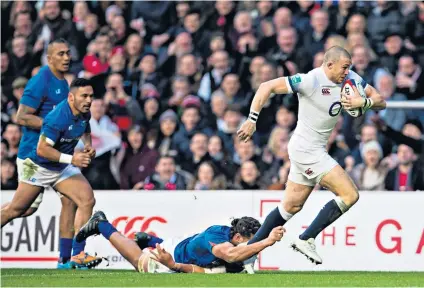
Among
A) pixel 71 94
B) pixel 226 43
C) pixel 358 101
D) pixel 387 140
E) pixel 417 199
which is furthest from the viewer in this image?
pixel 226 43

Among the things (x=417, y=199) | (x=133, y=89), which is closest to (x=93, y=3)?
(x=133, y=89)

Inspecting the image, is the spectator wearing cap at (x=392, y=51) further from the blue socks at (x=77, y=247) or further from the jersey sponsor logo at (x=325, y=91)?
the blue socks at (x=77, y=247)

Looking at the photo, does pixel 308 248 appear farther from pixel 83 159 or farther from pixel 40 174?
pixel 40 174

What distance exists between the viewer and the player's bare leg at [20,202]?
1353 cm

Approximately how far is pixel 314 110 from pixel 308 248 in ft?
4.71

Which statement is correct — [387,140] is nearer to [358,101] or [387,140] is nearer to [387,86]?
[387,86]

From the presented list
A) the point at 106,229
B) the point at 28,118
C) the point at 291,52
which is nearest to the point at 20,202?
the point at 28,118

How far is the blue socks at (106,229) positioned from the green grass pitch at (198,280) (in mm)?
422

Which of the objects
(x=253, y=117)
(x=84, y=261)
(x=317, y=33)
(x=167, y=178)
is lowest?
(x=84, y=261)

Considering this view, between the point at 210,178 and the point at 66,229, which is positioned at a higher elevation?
the point at 210,178

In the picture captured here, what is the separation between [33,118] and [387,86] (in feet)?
17.1

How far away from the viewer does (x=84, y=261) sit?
533 inches

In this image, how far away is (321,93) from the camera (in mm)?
12516

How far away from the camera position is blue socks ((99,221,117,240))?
12.7 meters
